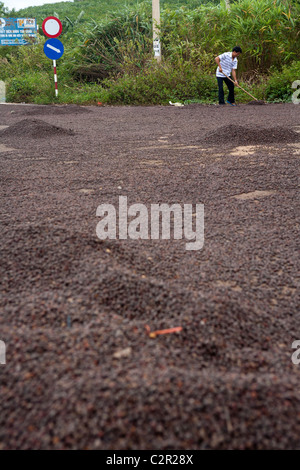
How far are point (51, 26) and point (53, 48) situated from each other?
67 cm

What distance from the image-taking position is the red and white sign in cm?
1255

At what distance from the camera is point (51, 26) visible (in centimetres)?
1274

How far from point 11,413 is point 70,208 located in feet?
6.47

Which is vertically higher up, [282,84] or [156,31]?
[156,31]

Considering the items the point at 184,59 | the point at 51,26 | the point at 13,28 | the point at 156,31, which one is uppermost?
the point at 51,26

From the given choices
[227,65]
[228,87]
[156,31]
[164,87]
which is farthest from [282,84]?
[156,31]

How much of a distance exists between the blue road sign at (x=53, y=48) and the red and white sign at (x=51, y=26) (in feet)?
1.05

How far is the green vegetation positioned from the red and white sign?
1.80 m

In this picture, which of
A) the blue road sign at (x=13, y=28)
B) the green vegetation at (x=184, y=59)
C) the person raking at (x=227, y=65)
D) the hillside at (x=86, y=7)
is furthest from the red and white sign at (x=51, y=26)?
the hillside at (x=86, y=7)

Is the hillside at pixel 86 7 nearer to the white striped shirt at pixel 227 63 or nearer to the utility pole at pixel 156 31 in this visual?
the utility pole at pixel 156 31

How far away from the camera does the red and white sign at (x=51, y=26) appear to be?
12.5 m

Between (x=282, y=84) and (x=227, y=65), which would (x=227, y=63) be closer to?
(x=227, y=65)

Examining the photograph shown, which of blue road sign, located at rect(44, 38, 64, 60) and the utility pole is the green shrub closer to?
the utility pole

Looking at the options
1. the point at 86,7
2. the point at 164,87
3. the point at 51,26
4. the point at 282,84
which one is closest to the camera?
the point at 282,84
